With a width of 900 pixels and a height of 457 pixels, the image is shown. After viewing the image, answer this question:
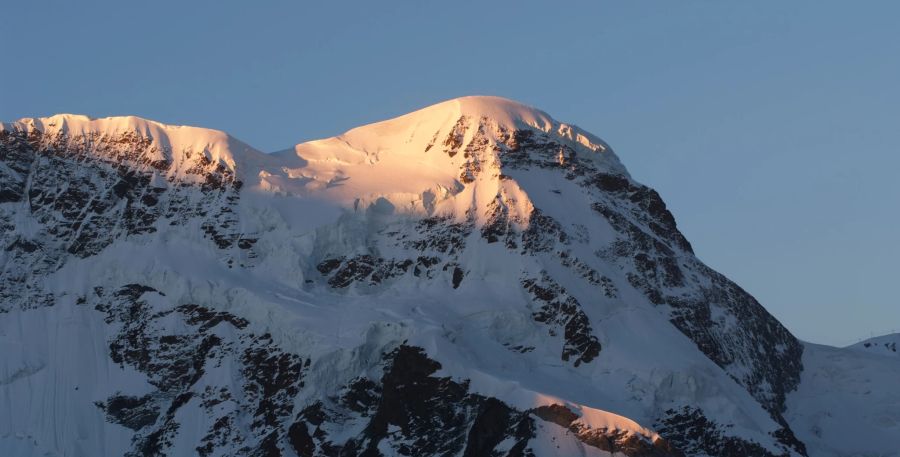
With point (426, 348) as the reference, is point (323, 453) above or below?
below

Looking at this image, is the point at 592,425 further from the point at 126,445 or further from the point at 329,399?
the point at 126,445

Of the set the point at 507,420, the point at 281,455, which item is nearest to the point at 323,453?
the point at 281,455

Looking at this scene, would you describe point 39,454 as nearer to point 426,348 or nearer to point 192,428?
point 192,428

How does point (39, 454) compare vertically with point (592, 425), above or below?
below

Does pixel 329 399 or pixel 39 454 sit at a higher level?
pixel 329 399

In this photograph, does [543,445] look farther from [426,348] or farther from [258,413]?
Answer: [258,413]

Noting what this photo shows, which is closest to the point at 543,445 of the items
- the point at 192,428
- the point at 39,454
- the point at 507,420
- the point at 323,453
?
the point at 507,420

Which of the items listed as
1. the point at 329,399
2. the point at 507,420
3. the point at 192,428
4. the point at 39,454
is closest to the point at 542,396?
the point at 507,420
